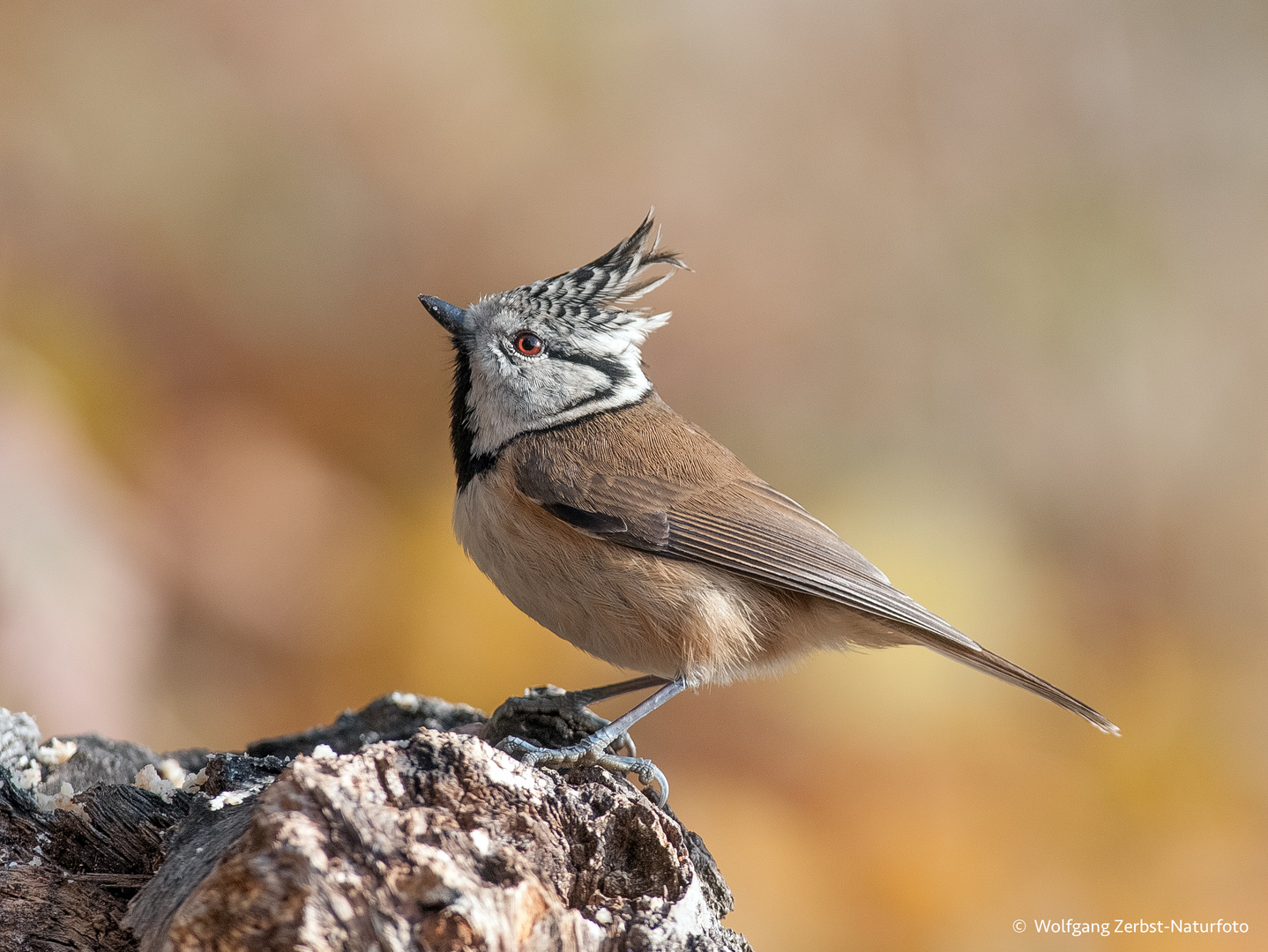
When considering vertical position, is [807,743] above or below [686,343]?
below

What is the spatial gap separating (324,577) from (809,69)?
3.70 metres

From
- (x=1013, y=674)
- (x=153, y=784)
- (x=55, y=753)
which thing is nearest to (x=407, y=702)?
(x=153, y=784)

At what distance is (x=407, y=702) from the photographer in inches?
135

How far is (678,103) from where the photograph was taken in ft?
17.5

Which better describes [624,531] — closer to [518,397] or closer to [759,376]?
[518,397]

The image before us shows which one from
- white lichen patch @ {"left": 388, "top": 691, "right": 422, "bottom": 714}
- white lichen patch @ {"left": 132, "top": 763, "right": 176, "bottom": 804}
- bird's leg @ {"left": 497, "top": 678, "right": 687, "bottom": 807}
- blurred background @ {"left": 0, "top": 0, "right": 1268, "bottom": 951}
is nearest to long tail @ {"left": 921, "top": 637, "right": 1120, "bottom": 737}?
bird's leg @ {"left": 497, "top": 678, "right": 687, "bottom": 807}

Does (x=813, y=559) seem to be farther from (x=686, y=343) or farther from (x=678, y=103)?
(x=678, y=103)

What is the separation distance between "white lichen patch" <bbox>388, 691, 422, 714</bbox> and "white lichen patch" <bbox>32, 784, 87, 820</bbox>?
99cm

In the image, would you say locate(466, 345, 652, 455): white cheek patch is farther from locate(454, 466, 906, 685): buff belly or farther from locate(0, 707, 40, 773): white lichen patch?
locate(0, 707, 40, 773): white lichen patch

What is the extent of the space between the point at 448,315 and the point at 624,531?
3.24ft

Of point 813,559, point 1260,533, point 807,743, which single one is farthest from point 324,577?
point 1260,533

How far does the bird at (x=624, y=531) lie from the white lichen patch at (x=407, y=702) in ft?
2.03

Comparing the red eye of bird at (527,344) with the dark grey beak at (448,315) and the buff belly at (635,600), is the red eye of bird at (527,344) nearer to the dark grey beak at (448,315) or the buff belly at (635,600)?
the dark grey beak at (448,315)

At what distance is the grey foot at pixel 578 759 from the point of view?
2.48m
